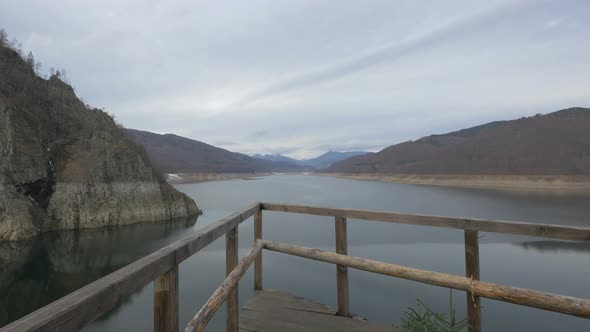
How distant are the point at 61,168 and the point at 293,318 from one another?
29435mm

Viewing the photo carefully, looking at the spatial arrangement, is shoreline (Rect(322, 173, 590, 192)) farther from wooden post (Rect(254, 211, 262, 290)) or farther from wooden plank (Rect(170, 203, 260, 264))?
wooden plank (Rect(170, 203, 260, 264))

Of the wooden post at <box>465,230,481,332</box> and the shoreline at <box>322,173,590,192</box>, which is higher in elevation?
the wooden post at <box>465,230,481,332</box>

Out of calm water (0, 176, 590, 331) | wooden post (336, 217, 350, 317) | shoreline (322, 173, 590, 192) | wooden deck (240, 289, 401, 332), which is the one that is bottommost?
calm water (0, 176, 590, 331)

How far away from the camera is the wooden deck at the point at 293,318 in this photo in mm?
3701

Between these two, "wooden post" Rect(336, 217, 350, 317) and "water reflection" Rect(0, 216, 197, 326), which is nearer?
"wooden post" Rect(336, 217, 350, 317)

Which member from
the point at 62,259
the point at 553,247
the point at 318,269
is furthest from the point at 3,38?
the point at 553,247

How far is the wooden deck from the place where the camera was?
3701 mm

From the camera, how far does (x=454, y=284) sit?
2443mm

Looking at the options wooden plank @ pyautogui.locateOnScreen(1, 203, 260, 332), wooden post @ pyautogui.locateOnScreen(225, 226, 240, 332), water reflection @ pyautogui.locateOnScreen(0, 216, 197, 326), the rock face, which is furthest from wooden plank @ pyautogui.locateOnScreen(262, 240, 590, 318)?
the rock face

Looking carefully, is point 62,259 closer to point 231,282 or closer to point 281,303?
point 281,303

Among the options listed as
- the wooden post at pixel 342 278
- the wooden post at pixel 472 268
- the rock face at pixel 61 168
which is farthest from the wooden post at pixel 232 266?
the rock face at pixel 61 168

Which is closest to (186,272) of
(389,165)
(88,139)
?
(88,139)

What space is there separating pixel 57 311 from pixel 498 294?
267 cm

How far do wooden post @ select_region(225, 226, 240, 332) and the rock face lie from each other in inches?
940
